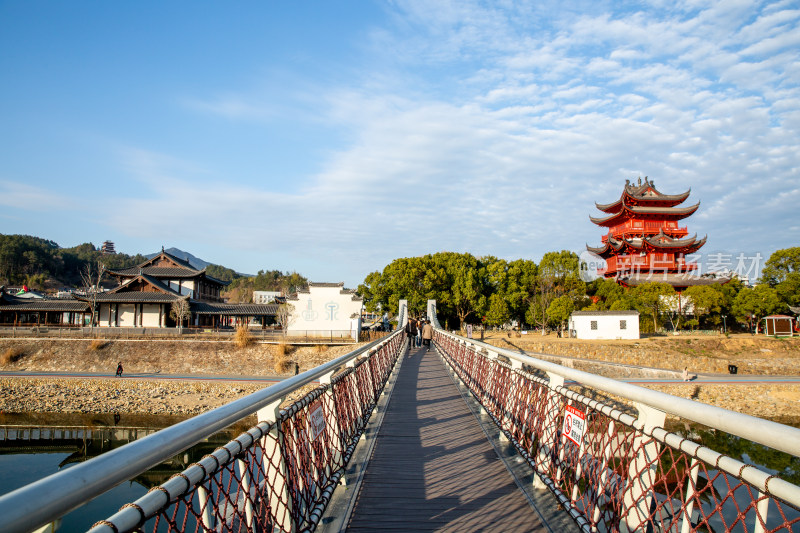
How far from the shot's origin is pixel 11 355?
29656 mm

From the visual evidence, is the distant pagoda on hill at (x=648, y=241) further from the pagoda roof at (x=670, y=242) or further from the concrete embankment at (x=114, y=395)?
the concrete embankment at (x=114, y=395)

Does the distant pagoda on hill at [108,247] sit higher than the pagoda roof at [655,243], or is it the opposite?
the distant pagoda on hill at [108,247]

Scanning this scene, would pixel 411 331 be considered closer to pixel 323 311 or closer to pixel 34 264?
pixel 323 311

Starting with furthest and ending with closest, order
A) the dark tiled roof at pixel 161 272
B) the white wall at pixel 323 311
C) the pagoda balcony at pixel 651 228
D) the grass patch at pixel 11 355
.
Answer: the pagoda balcony at pixel 651 228 → the dark tiled roof at pixel 161 272 → the white wall at pixel 323 311 → the grass patch at pixel 11 355

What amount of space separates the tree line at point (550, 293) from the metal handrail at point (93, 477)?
123ft

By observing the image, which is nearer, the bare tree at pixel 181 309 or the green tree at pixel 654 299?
the bare tree at pixel 181 309

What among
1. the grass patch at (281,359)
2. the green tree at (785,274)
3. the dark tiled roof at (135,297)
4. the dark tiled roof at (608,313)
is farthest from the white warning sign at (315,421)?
the green tree at (785,274)

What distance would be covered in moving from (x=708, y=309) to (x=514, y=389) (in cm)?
3858

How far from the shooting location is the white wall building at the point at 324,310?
35031 millimetres

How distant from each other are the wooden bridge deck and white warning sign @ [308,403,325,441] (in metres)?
0.64

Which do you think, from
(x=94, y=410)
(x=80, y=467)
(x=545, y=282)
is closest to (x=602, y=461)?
(x=80, y=467)

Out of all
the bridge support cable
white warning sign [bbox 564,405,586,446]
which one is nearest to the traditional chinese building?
the bridge support cable


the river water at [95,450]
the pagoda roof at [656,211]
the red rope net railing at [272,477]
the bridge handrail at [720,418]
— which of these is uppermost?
the pagoda roof at [656,211]

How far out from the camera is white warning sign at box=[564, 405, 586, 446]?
2717 mm
